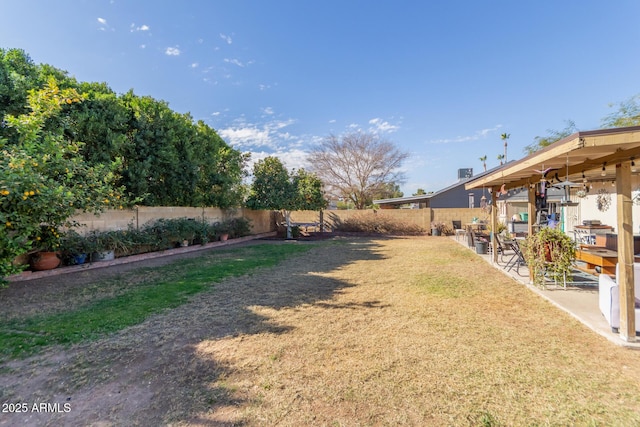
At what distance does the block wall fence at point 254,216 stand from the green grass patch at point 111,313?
8.96 feet

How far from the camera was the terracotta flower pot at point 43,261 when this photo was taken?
21.9 ft

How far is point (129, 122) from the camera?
32.2 feet

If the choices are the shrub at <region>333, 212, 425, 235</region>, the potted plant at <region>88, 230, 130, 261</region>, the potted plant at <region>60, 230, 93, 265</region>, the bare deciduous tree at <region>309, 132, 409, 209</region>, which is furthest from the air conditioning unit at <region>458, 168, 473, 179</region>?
the potted plant at <region>60, 230, 93, 265</region>

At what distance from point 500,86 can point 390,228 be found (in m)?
8.93

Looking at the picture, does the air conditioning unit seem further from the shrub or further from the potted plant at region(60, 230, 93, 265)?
the potted plant at region(60, 230, 93, 265)

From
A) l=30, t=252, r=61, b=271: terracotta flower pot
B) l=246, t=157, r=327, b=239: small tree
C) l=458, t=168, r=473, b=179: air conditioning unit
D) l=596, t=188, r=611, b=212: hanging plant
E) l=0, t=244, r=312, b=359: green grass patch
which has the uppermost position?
l=458, t=168, r=473, b=179: air conditioning unit

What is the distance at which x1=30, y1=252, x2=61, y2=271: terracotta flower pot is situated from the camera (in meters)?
6.66

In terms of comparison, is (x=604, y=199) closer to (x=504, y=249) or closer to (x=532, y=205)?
(x=504, y=249)

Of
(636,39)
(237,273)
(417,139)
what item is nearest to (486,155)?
(417,139)

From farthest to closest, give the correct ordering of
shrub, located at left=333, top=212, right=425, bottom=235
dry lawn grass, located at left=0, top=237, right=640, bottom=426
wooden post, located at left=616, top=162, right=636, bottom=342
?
shrub, located at left=333, top=212, right=425, bottom=235
wooden post, located at left=616, top=162, right=636, bottom=342
dry lawn grass, located at left=0, top=237, right=640, bottom=426

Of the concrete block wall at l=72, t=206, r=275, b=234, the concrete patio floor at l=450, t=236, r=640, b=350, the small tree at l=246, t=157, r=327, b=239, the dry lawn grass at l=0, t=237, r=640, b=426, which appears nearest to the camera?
the dry lawn grass at l=0, t=237, r=640, b=426

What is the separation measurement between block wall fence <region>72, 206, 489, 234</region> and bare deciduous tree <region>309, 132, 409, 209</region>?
21.5 ft

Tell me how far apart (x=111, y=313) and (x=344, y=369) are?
375cm

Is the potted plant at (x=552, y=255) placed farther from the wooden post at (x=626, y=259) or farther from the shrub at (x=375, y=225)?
the shrub at (x=375, y=225)
